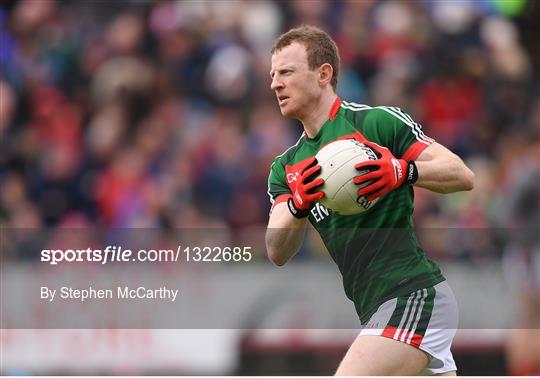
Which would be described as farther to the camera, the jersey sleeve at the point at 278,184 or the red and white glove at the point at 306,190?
the jersey sleeve at the point at 278,184

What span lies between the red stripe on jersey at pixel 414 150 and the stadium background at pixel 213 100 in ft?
14.9

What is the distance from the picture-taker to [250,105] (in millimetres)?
11000

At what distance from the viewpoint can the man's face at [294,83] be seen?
5.46 meters

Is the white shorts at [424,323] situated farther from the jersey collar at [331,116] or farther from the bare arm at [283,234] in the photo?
the jersey collar at [331,116]

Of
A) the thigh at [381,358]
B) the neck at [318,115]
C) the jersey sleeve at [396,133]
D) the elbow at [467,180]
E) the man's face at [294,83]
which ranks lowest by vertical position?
the thigh at [381,358]

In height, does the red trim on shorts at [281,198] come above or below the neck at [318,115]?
below

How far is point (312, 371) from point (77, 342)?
6.35ft

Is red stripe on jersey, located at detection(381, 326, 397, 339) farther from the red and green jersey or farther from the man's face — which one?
the man's face

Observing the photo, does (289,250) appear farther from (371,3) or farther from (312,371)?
(371,3)

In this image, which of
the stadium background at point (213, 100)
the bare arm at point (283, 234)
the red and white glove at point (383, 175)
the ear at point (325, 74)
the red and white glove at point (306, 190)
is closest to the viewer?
the red and white glove at point (383, 175)

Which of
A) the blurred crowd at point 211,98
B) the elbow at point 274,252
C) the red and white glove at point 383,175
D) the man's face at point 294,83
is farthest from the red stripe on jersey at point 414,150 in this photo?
the blurred crowd at point 211,98

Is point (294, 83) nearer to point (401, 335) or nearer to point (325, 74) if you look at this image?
point (325, 74)

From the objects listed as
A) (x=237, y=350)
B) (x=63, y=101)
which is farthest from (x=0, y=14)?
(x=237, y=350)

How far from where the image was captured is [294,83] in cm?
548
